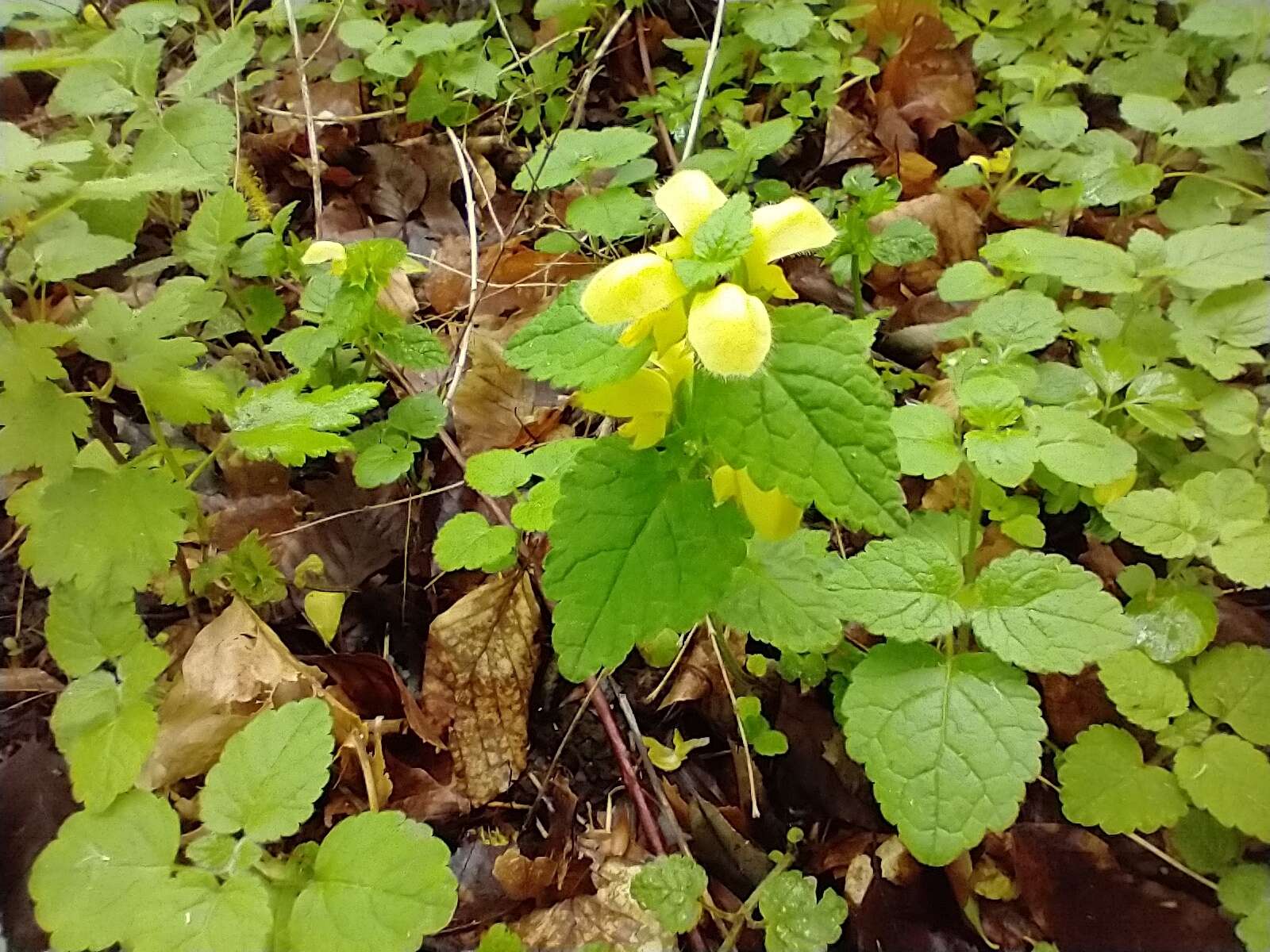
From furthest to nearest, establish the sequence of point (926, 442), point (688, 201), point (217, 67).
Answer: point (217, 67), point (926, 442), point (688, 201)

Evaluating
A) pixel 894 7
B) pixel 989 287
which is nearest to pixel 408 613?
pixel 989 287

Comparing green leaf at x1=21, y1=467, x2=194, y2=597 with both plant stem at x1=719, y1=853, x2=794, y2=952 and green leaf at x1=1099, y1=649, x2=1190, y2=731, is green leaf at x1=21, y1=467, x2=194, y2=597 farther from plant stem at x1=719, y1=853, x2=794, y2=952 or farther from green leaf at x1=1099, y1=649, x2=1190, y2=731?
green leaf at x1=1099, y1=649, x2=1190, y2=731

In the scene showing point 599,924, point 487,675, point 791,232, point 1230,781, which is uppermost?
point 791,232

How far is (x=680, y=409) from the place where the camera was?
2.60 feet

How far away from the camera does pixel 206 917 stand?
2.81 feet

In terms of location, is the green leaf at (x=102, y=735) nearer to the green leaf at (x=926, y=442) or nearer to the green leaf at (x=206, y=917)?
the green leaf at (x=206, y=917)

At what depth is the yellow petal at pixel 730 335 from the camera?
636 mm

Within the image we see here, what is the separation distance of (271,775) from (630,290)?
683mm

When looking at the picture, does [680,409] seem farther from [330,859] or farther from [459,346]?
[459,346]

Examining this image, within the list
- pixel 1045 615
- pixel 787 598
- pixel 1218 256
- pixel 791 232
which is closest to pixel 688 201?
pixel 791 232

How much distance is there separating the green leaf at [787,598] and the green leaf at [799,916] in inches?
11.1

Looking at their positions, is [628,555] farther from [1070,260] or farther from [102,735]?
[1070,260]

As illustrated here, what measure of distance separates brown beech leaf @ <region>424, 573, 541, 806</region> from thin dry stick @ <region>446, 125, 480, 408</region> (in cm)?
42

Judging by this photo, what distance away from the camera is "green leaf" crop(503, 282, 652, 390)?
0.71 metres
